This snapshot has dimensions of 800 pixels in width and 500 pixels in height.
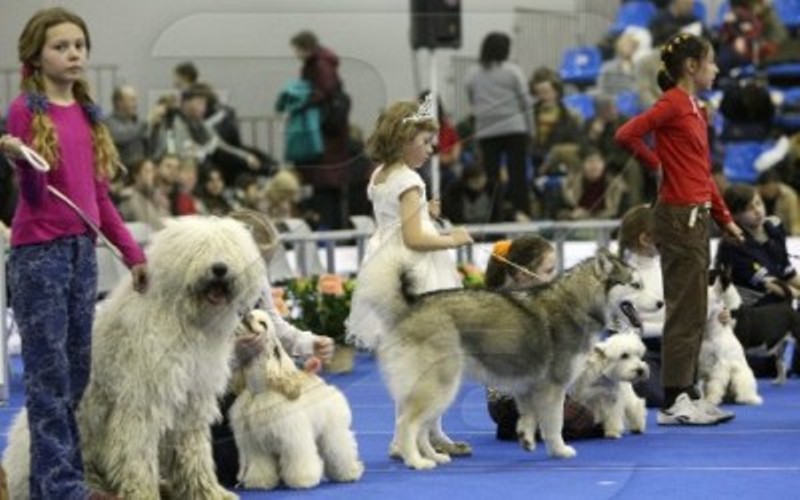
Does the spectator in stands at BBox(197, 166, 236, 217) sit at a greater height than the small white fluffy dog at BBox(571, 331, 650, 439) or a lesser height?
greater

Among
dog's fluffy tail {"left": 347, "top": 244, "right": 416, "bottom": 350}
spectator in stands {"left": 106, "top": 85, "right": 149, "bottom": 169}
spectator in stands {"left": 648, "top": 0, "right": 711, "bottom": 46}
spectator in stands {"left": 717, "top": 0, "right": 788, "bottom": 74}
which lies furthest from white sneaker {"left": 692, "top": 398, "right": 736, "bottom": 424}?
spectator in stands {"left": 717, "top": 0, "right": 788, "bottom": 74}

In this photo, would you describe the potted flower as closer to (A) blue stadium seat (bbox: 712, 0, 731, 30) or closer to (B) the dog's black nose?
(B) the dog's black nose

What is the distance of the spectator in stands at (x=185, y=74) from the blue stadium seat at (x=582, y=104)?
116cm

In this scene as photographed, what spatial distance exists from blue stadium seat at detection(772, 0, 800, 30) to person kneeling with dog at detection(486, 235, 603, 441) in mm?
3308

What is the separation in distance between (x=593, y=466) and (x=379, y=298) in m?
1.28

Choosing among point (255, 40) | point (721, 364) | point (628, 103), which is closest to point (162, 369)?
point (255, 40)

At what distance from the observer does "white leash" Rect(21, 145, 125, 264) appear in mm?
5160

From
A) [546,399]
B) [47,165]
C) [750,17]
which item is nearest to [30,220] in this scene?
[47,165]

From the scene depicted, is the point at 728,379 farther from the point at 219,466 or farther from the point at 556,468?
the point at 219,466

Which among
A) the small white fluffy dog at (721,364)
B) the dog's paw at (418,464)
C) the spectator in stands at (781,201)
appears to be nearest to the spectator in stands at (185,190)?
the dog's paw at (418,464)

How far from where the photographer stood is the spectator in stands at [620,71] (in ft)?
18.5

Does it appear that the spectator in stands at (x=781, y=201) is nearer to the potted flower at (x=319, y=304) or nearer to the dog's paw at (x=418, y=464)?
the potted flower at (x=319, y=304)

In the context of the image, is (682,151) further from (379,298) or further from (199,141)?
(199,141)

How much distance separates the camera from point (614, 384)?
7695 mm
